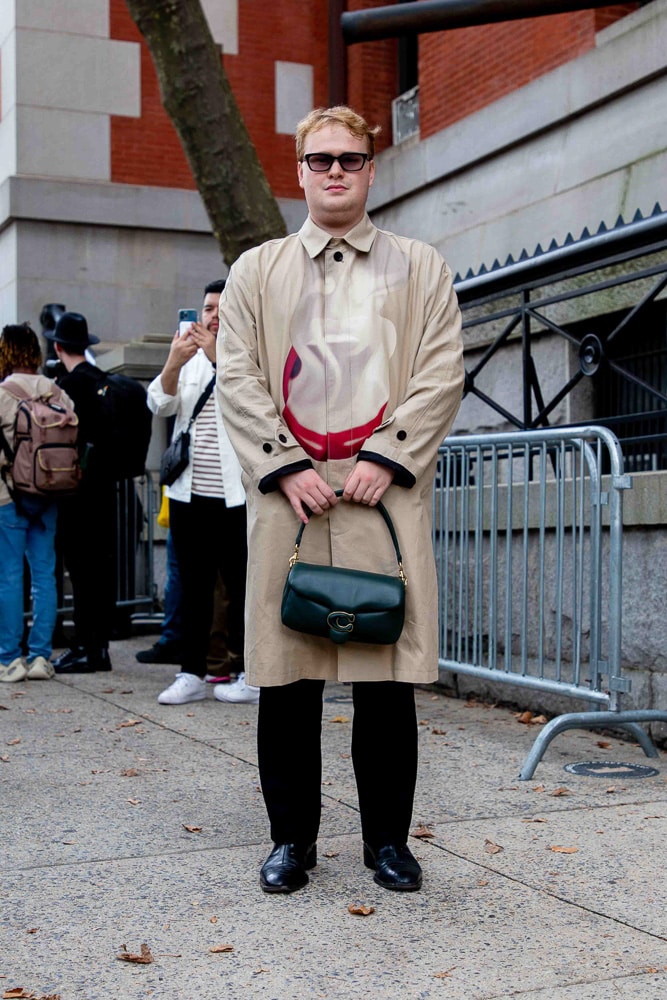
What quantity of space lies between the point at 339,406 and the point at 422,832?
149cm

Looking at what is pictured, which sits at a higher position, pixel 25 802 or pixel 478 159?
pixel 478 159

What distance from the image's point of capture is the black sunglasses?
371cm

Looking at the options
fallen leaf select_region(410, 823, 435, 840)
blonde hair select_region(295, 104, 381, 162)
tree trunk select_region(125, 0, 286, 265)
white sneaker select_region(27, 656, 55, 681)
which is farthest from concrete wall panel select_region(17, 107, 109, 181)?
fallen leaf select_region(410, 823, 435, 840)

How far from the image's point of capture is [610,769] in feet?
17.4

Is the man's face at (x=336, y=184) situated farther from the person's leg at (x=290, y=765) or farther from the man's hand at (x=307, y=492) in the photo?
the person's leg at (x=290, y=765)

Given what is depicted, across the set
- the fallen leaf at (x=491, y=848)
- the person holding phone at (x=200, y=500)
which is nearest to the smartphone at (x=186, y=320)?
the person holding phone at (x=200, y=500)

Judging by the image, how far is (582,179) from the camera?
35.7ft

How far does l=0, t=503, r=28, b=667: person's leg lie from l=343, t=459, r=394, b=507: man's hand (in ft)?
14.3

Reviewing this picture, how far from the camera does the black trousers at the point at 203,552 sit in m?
6.74

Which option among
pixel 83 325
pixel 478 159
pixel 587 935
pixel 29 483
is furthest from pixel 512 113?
pixel 587 935

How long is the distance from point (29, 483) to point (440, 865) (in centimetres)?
423

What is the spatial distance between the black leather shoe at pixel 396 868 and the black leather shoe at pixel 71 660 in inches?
182

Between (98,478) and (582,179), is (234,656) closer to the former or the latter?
(98,478)

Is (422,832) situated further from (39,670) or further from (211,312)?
(39,670)
